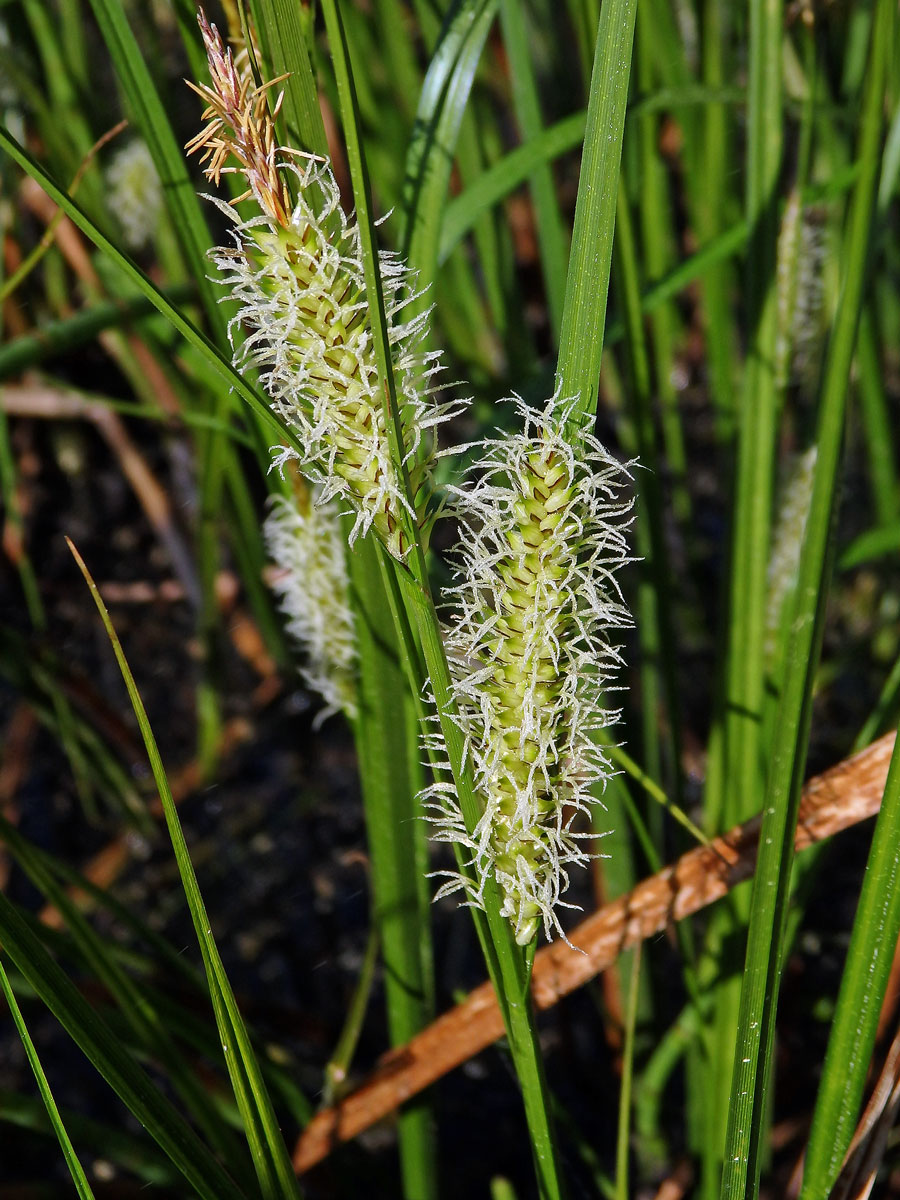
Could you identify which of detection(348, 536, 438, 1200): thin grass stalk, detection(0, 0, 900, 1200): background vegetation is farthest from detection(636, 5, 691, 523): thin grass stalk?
detection(348, 536, 438, 1200): thin grass stalk

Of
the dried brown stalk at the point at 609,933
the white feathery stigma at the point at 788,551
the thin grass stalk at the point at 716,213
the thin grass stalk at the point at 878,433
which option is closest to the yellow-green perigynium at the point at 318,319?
the dried brown stalk at the point at 609,933

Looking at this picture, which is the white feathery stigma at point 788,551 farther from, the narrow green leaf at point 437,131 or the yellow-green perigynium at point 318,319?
the yellow-green perigynium at point 318,319

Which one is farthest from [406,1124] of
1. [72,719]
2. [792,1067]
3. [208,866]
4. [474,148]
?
[474,148]

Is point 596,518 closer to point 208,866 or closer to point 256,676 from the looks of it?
point 208,866

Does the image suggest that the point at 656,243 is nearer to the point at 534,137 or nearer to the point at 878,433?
the point at 534,137

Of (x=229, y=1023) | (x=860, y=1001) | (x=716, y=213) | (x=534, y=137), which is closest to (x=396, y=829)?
(x=229, y=1023)
